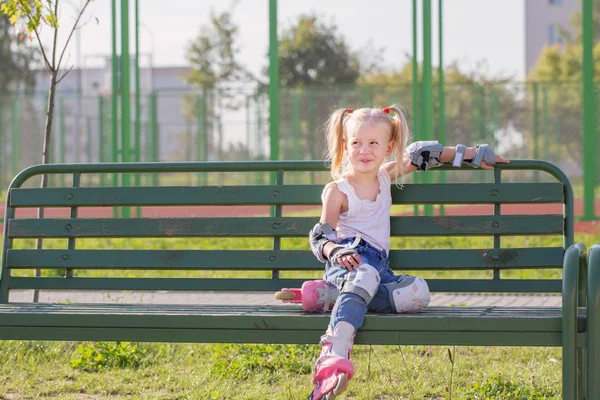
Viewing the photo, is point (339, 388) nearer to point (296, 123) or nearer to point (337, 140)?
point (337, 140)

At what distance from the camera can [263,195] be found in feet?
13.2

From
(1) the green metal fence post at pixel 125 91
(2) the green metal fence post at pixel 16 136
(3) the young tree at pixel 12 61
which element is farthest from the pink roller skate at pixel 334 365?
(3) the young tree at pixel 12 61

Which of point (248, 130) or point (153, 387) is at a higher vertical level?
point (248, 130)

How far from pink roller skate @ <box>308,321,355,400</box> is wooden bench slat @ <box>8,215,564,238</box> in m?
0.86

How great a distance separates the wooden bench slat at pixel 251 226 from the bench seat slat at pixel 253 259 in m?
0.08

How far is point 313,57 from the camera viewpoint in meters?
31.1

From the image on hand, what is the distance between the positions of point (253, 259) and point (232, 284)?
0.14 m

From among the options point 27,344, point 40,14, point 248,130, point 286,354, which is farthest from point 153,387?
point 248,130

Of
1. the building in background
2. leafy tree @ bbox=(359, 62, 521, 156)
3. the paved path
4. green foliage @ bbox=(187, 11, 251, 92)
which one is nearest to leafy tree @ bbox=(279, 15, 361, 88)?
green foliage @ bbox=(187, 11, 251, 92)

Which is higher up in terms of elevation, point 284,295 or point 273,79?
point 273,79

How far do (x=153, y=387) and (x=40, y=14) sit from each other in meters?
2.30

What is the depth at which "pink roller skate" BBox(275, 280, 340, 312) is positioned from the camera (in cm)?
345

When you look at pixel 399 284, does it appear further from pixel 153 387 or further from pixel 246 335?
pixel 153 387

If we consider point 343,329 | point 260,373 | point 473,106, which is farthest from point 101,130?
point 343,329
